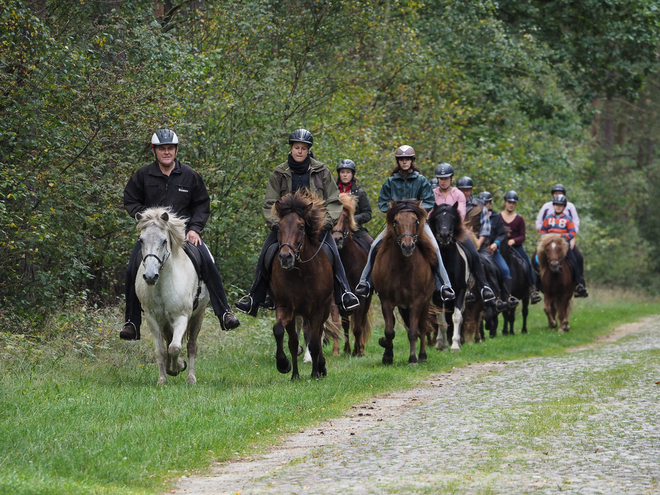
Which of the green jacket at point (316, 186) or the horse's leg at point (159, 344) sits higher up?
the green jacket at point (316, 186)

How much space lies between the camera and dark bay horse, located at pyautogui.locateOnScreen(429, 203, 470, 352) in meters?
15.1

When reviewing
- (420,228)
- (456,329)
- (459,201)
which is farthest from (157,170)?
(456,329)

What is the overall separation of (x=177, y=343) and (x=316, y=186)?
2647 millimetres

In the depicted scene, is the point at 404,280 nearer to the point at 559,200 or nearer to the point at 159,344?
the point at 159,344

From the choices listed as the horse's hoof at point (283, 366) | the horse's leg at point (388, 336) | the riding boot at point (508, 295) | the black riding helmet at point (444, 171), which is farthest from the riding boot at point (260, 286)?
the riding boot at point (508, 295)

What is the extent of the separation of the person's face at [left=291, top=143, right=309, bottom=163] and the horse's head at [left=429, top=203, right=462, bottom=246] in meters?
3.99

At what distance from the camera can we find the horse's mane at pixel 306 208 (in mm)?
10984

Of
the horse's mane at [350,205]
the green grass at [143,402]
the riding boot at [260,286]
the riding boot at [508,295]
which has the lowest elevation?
the green grass at [143,402]

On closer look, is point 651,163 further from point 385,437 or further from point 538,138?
point 385,437

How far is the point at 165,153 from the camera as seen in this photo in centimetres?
1102

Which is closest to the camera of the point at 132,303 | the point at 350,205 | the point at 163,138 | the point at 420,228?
the point at 163,138

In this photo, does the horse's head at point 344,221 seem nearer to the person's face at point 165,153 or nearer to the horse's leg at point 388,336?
Answer: the horse's leg at point 388,336

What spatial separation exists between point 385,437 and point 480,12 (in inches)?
947

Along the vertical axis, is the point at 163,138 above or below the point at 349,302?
above
